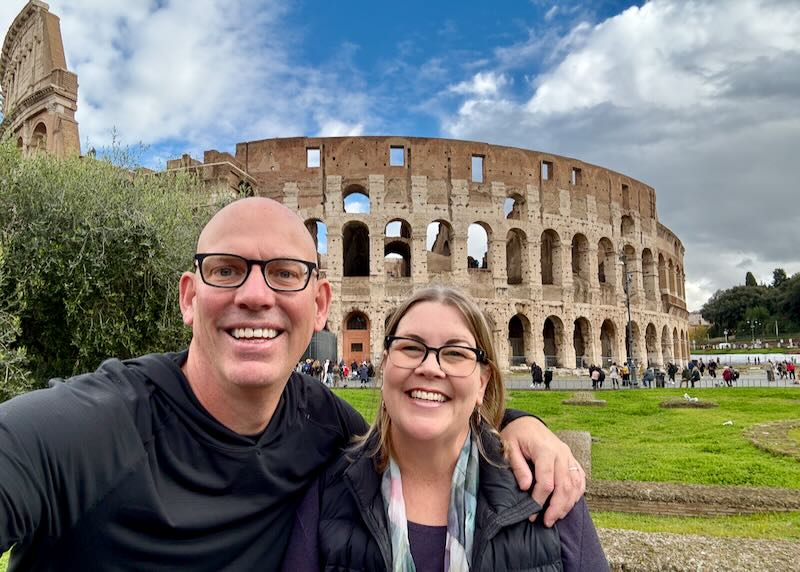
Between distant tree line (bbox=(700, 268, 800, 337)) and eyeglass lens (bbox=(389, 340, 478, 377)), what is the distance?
78.5 m

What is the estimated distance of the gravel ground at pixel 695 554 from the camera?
2732 mm

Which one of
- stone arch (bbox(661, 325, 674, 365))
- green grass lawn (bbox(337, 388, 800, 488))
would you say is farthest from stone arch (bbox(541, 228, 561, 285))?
green grass lawn (bbox(337, 388, 800, 488))

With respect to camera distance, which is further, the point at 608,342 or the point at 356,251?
the point at 608,342

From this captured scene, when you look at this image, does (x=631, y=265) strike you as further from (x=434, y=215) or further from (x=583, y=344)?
(x=434, y=215)

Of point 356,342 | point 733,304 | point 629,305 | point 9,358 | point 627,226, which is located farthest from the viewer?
point 733,304

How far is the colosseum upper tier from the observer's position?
26.9 metres

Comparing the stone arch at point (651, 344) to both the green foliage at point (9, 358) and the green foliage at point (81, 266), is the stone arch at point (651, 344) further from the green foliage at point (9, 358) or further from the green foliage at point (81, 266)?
the green foliage at point (9, 358)

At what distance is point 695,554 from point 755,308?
274 ft

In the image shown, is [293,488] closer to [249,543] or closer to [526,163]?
[249,543]

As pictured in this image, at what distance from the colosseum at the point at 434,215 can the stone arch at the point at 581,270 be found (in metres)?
0.07

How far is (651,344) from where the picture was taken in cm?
3475

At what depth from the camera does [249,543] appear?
5.37 feet

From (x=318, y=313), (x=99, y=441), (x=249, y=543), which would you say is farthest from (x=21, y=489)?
(x=318, y=313)

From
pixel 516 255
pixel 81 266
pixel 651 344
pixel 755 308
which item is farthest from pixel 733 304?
pixel 81 266
